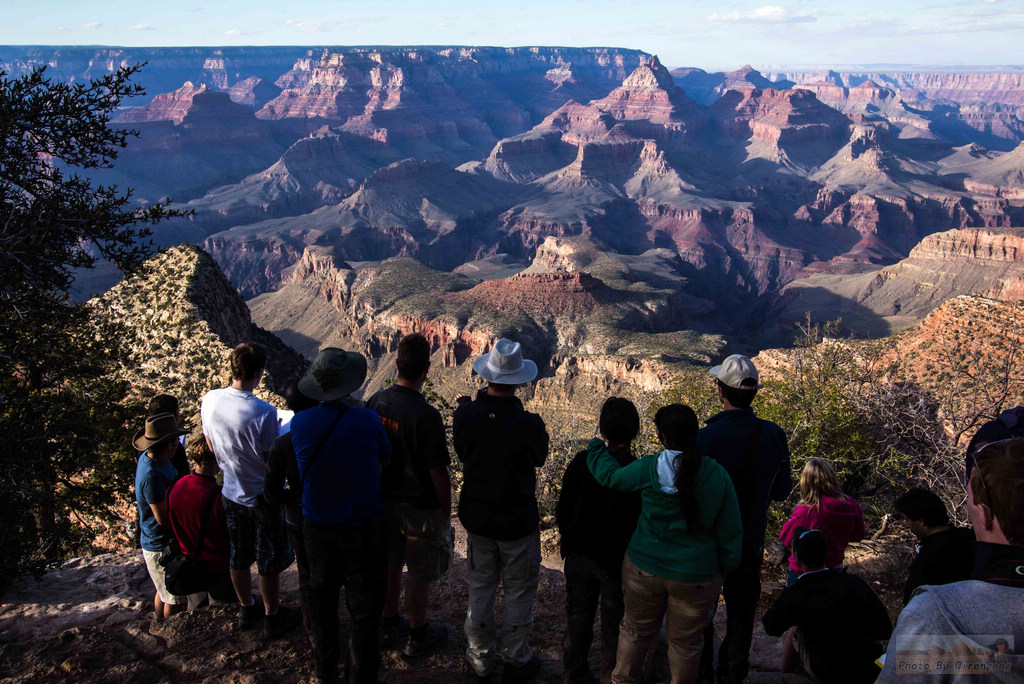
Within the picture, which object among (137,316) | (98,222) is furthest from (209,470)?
(137,316)

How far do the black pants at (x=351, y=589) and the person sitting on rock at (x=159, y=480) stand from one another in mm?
2343

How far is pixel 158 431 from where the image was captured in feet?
24.6

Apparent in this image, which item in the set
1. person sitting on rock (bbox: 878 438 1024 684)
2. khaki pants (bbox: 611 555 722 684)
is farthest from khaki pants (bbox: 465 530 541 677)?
person sitting on rock (bbox: 878 438 1024 684)

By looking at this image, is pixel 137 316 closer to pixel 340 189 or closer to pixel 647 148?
pixel 340 189

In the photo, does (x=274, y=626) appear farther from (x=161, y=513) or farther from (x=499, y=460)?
(x=499, y=460)

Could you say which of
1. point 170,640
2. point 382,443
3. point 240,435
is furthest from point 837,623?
point 170,640

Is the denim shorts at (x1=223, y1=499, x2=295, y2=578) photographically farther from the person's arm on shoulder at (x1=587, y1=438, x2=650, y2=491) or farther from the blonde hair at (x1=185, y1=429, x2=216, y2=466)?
the person's arm on shoulder at (x1=587, y1=438, x2=650, y2=491)

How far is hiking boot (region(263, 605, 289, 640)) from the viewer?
7.35 m

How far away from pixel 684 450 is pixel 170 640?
588 centimetres

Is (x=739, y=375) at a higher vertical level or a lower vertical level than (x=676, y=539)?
higher

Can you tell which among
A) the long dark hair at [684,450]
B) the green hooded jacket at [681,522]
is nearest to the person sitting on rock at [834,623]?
the green hooded jacket at [681,522]

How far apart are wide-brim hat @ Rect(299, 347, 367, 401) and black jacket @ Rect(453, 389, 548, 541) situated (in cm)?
110

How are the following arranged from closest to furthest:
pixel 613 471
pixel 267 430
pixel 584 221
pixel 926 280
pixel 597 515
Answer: pixel 613 471
pixel 597 515
pixel 267 430
pixel 926 280
pixel 584 221

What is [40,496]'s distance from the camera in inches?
384
